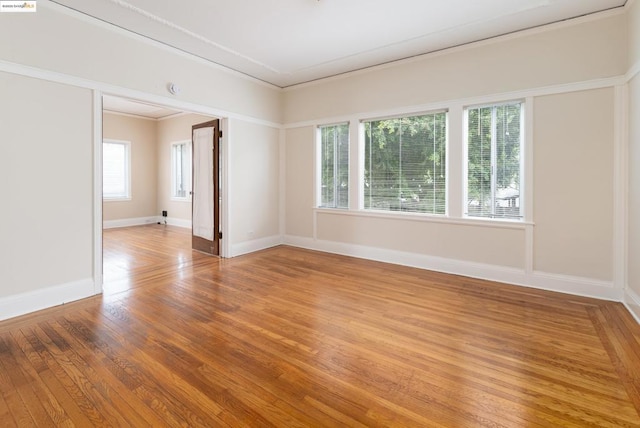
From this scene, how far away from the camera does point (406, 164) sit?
4816 millimetres

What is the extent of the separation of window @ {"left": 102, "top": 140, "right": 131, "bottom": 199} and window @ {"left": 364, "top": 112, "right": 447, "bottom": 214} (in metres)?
6.92

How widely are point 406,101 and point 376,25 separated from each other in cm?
129

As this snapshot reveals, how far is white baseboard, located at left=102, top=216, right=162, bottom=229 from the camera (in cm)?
809

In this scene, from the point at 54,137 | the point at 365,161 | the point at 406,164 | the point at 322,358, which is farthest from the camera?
the point at 365,161

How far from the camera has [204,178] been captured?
18.4ft

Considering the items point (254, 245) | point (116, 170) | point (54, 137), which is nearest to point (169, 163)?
point (116, 170)

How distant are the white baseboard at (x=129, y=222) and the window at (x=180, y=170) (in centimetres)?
108

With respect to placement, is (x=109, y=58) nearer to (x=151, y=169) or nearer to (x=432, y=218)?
(x=432, y=218)

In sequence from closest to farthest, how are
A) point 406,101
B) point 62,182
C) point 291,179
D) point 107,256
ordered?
point 62,182, point 406,101, point 107,256, point 291,179

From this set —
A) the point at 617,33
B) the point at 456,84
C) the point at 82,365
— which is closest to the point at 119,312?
the point at 82,365

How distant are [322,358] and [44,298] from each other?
9.74 feet

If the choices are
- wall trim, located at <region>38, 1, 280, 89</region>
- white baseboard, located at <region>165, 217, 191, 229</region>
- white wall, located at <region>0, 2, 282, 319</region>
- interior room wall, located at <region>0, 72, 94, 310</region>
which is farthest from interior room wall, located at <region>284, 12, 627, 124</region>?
white baseboard, located at <region>165, 217, 191, 229</region>

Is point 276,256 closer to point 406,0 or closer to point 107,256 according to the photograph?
point 107,256

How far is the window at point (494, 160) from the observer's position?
13.0ft
